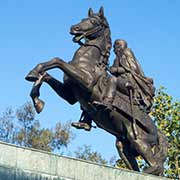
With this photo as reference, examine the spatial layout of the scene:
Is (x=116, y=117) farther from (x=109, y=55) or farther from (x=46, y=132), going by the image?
(x=46, y=132)

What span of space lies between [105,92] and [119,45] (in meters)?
1.52

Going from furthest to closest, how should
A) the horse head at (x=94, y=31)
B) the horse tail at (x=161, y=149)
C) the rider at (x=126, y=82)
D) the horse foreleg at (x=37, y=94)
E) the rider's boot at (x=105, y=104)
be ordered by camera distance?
1. the horse tail at (x=161, y=149)
2. the horse head at (x=94, y=31)
3. the rider at (x=126, y=82)
4. the rider's boot at (x=105, y=104)
5. the horse foreleg at (x=37, y=94)

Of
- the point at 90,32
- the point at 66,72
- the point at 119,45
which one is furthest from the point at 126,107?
the point at 119,45

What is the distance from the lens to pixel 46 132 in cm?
2689

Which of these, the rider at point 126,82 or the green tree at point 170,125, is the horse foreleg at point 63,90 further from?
the green tree at point 170,125

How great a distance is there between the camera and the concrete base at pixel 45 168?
7512 mm

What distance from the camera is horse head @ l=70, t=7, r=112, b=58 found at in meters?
10.2

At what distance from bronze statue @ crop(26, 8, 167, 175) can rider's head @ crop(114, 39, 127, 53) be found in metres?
0.39

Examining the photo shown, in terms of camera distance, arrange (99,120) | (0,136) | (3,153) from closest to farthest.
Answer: (3,153)
(99,120)
(0,136)

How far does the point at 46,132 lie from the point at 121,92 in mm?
16889

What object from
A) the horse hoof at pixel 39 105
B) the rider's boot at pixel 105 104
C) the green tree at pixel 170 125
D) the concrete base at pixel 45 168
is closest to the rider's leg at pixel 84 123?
the rider's boot at pixel 105 104

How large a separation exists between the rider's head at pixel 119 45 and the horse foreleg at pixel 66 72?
148cm

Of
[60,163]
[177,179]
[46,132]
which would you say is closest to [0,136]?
[46,132]

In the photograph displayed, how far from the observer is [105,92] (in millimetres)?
9867
